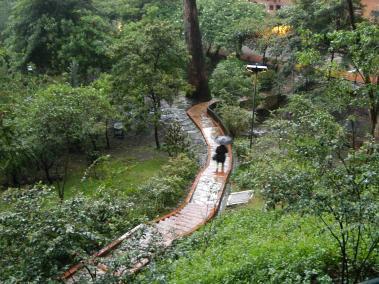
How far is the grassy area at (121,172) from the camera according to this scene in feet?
56.0

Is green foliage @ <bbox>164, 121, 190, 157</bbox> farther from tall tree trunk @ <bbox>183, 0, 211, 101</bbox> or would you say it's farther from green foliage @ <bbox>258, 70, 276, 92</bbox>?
green foliage @ <bbox>258, 70, 276, 92</bbox>

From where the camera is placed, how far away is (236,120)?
21516 mm

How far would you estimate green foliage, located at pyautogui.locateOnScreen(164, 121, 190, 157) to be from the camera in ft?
64.4

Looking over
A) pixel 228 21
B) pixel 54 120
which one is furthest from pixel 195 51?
pixel 54 120

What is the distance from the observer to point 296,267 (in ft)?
24.8

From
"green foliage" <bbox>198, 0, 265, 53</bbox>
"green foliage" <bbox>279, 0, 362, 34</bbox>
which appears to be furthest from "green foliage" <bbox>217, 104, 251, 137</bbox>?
"green foliage" <bbox>198, 0, 265, 53</bbox>

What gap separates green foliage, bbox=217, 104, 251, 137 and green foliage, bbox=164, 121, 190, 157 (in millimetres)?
2566

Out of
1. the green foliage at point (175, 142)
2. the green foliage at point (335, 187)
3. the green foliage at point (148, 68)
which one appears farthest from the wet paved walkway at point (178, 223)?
the green foliage at point (148, 68)

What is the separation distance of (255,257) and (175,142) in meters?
11.8

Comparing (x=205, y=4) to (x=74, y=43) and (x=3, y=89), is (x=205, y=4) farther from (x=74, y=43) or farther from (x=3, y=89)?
(x=3, y=89)

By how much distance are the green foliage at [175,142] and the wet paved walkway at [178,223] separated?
3.55 ft

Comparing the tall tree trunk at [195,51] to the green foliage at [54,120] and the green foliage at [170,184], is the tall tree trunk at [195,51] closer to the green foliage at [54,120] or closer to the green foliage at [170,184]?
the green foliage at [170,184]

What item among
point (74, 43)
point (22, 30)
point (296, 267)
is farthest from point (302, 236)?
point (22, 30)

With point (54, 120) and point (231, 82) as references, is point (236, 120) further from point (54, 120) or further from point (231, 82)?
point (54, 120)
